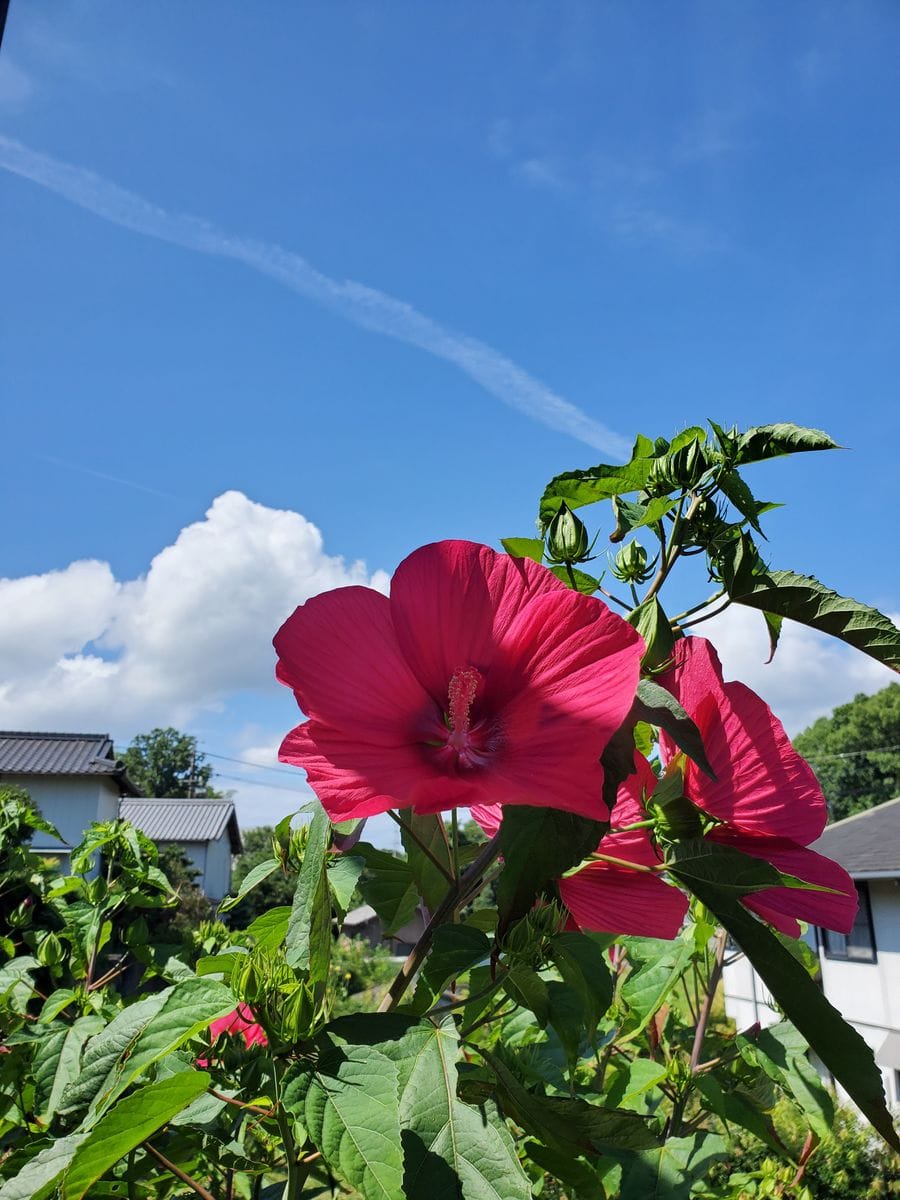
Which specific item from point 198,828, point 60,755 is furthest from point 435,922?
point 198,828

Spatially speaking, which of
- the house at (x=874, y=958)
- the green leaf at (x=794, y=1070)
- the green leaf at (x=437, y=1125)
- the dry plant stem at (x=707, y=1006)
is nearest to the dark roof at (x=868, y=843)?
the house at (x=874, y=958)

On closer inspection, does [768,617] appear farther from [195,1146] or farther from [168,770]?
[168,770]

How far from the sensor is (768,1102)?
1.40 metres

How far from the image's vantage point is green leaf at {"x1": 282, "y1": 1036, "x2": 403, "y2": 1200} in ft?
1.82

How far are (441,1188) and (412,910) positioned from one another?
343mm

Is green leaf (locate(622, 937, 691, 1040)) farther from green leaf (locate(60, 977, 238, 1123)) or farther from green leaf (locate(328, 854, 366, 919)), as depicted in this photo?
green leaf (locate(60, 977, 238, 1123))

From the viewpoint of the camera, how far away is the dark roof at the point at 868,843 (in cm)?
1261

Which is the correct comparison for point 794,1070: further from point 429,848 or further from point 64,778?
point 64,778

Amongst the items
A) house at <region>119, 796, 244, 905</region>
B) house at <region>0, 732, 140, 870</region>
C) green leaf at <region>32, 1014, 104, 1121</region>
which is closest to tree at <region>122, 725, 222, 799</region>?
house at <region>119, 796, 244, 905</region>

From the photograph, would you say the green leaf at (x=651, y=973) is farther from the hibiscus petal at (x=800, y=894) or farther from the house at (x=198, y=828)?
the house at (x=198, y=828)

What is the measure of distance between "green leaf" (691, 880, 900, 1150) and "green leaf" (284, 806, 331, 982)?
30 cm

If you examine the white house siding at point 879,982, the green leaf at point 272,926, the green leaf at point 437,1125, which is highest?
the green leaf at point 272,926

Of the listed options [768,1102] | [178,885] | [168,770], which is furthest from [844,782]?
[768,1102]

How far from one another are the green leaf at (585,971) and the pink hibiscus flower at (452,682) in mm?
192
